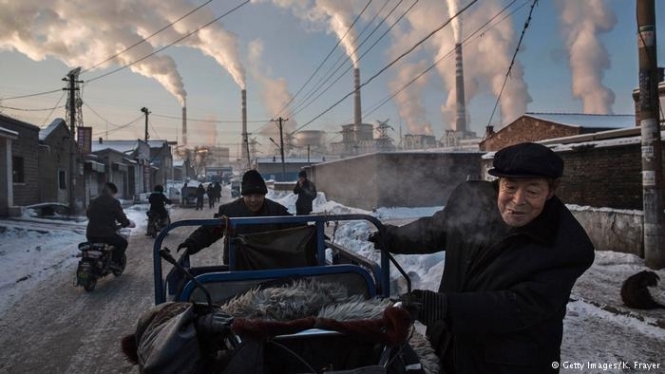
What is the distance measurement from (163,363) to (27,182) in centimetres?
2079

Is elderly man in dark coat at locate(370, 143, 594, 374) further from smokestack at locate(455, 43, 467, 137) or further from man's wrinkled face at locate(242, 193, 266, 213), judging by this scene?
smokestack at locate(455, 43, 467, 137)

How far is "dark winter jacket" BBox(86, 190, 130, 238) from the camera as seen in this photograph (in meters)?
7.77

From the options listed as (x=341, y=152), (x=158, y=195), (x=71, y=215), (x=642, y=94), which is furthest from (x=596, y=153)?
(x=341, y=152)

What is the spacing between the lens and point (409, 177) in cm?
1892

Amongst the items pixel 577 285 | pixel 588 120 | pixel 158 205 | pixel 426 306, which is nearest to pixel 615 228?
pixel 577 285

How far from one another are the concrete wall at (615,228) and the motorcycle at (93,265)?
9602 millimetres

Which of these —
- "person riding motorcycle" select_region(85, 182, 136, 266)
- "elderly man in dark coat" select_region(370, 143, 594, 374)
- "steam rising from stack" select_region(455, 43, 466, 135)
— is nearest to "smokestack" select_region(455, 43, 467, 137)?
"steam rising from stack" select_region(455, 43, 466, 135)

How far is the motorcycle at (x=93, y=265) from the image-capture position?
7.05 meters

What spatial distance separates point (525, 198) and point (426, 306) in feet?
2.03

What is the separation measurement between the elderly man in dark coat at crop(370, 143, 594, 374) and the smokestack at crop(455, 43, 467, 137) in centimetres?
5365

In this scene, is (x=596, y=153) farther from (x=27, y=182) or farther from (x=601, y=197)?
(x=27, y=182)

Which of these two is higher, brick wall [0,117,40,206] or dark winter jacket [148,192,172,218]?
brick wall [0,117,40,206]

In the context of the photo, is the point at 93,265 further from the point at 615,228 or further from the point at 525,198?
the point at 615,228

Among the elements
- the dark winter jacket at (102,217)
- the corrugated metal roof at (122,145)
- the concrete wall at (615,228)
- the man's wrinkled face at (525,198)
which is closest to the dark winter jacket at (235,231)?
the man's wrinkled face at (525,198)
